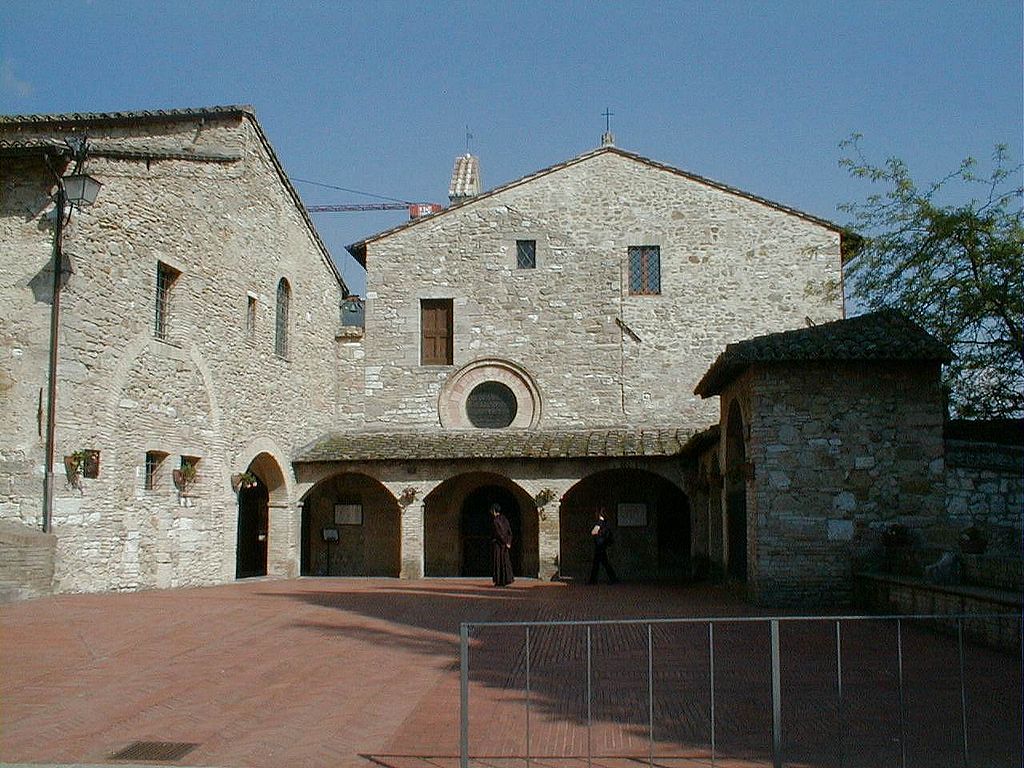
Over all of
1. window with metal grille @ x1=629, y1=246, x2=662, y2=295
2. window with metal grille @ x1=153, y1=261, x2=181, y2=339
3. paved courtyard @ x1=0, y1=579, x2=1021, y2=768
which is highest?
window with metal grille @ x1=629, y1=246, x2=662, y2=295

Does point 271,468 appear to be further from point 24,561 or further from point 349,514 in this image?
point 24,561

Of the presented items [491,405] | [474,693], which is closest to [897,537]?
[474,693]

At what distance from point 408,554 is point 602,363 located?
645 cm

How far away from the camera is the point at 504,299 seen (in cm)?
2392

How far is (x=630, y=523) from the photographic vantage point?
2284cm

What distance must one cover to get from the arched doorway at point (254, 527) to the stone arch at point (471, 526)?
368cm

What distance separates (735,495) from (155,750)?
11603mm

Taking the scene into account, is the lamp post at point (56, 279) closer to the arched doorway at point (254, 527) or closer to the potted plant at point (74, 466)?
the potted plant at point (74, 466)

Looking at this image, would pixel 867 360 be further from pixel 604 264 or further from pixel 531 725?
pixel 604 264

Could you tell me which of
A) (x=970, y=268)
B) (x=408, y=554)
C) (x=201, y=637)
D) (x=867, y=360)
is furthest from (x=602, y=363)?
(x=201, y=637)

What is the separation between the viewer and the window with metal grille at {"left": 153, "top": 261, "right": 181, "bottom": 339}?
55.4 feet

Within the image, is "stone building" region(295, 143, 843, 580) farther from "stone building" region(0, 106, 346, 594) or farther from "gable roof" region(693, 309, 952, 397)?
"gable roof" region(693, 309, 952, 397)

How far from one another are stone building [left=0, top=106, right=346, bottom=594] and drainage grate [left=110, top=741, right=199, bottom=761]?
7509 mm

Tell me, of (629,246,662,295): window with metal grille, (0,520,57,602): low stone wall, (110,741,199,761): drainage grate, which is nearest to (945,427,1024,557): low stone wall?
(629,246,662,295): window with metal grille
